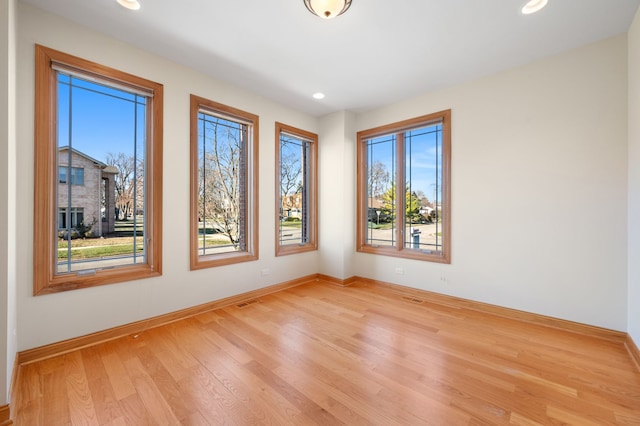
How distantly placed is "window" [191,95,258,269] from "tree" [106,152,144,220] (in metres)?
0.51

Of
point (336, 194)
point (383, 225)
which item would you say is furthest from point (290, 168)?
point (383, 225)

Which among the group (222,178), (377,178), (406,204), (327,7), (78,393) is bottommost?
(78,393)

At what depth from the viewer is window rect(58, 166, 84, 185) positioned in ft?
7.64

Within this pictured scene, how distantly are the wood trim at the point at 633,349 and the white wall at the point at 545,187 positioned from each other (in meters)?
0.15

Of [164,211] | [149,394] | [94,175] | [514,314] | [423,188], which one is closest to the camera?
[149,394]

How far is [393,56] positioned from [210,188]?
8.56 feet

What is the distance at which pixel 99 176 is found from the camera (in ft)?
8.37

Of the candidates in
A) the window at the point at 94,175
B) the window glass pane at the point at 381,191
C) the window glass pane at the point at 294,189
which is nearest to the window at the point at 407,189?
the window glass pane at the point at 381,191

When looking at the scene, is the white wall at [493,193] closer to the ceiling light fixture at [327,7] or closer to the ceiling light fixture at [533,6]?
the ceiling light fixture at [533,6]

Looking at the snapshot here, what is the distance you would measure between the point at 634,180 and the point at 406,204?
7.37 ft

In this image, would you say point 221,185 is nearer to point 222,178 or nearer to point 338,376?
point 222,178

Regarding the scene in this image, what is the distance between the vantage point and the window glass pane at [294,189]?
424cm

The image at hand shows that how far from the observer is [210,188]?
3.35 m

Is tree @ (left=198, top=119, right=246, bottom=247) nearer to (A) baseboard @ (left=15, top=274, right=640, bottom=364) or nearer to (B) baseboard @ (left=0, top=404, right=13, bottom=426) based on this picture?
(A) baseboard @ (left=15, top=274, right=640, bottom=364)
